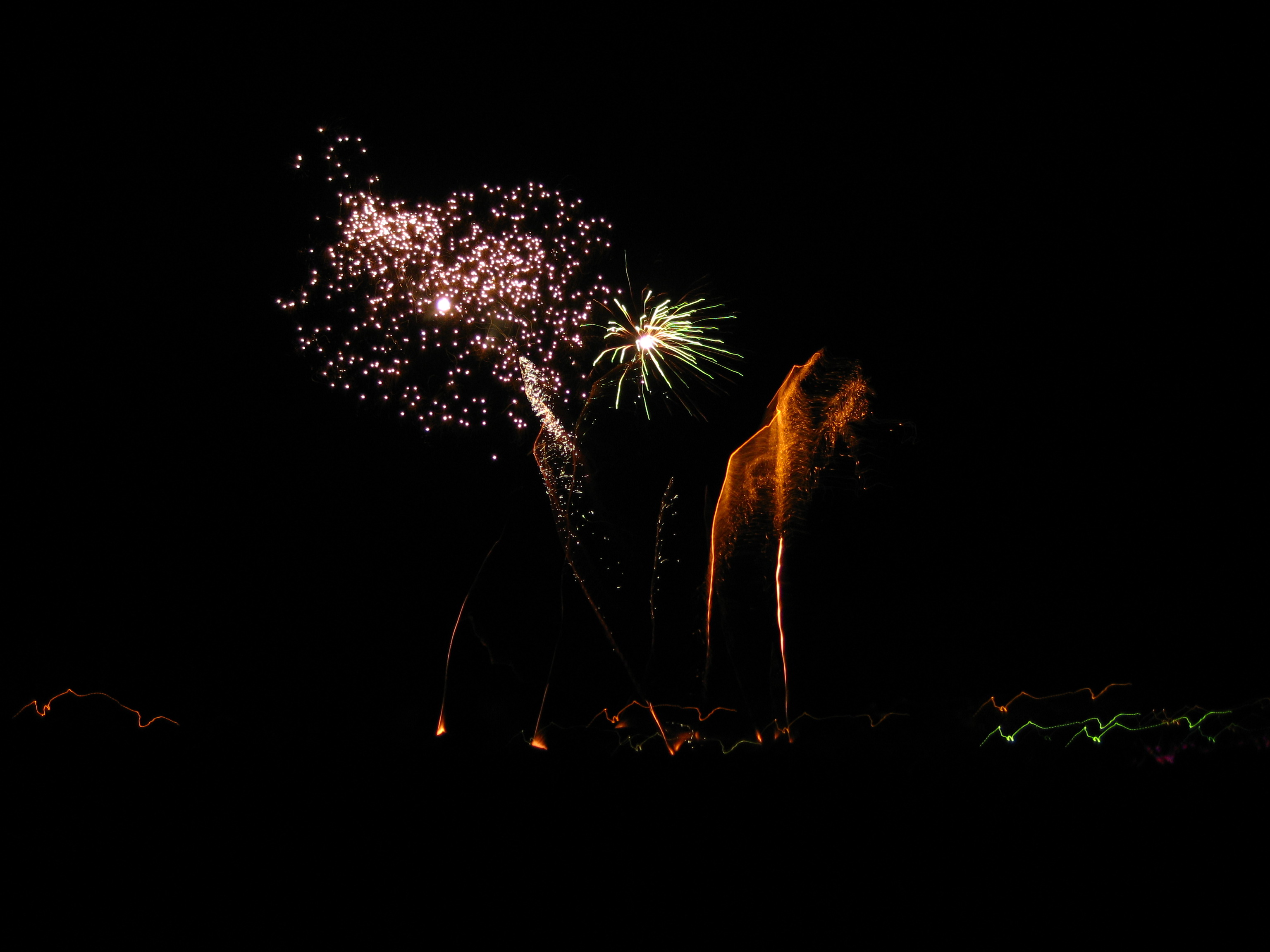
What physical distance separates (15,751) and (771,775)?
4.11 m

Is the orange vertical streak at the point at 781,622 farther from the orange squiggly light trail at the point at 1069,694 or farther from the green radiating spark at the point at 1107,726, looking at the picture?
the orange squiggly light trail at the point at 1069,694

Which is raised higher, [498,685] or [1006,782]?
[498,685]

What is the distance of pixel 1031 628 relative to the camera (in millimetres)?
5266

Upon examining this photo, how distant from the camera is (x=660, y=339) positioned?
505cm

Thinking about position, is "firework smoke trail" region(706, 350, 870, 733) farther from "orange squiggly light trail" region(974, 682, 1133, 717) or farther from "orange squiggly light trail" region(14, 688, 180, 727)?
"orange squiggly light trail" region(14, 688, 180, 727)

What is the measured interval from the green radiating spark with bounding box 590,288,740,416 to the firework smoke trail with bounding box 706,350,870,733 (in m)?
0.90

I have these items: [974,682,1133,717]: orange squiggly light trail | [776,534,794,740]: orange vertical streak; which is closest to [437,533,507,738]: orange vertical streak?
[776,534,794,740]: orange vertical streak

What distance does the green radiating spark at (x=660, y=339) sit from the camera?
504 cm

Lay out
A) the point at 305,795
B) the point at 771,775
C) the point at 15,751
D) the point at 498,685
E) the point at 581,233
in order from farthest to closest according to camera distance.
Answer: the point at 498,685, the point at 581,233, the point at 15,751, the point at 305,795, the point at 771,775

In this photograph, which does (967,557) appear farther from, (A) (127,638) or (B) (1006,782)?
(A) (127,638)

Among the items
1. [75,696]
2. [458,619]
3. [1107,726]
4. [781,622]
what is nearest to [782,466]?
[781,622]

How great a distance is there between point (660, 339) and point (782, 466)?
4.60 ft

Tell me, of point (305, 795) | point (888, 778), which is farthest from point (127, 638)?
point (888, 778)

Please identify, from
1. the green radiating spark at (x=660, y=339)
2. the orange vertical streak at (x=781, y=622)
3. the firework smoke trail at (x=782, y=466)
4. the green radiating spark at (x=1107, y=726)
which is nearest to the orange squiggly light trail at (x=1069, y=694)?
the green radiating spark at (x=1107, y=726)
